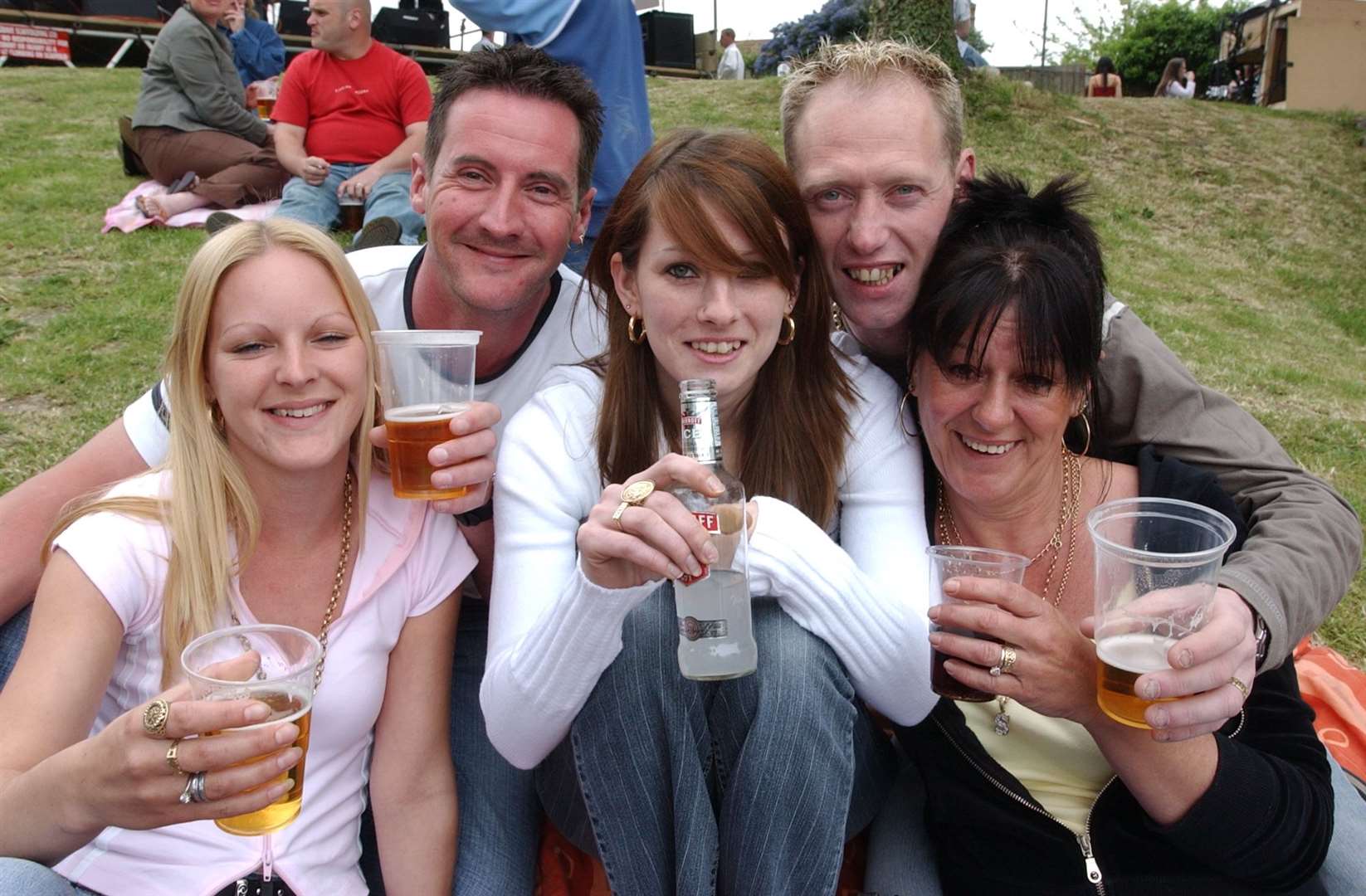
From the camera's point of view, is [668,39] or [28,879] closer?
[28,879]

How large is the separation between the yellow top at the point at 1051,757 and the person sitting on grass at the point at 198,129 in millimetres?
8287

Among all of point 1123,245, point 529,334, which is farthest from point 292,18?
point 529,334

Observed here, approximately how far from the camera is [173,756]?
1771 mm

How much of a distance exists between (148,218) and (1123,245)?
11132 mm

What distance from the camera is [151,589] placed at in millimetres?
2297

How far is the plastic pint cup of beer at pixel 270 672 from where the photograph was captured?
1.87 meters

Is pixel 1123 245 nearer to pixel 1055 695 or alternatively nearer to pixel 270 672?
pixel 1055 695

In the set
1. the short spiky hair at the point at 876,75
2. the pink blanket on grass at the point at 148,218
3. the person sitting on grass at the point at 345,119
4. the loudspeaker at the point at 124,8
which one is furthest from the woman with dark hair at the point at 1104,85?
the short spiky hair at the point at 876,75

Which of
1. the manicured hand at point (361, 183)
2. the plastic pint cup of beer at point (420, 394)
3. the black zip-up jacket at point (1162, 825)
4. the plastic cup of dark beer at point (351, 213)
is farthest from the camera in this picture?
the plastic cup of dark beer at point (351, 213)

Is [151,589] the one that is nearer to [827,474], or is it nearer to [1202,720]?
[827,474]

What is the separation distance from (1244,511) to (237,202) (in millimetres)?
8574

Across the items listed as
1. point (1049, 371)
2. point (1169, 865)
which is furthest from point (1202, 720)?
point (1049, 371)

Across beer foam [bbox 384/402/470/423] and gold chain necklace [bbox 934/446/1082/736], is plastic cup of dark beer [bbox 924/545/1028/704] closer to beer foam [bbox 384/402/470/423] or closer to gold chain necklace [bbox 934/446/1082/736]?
gold chain necklace [bbox 934/446/1082/736]

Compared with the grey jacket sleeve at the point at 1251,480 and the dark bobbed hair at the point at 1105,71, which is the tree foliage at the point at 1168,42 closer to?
the dark bobbed hair at the point at 1105,71
